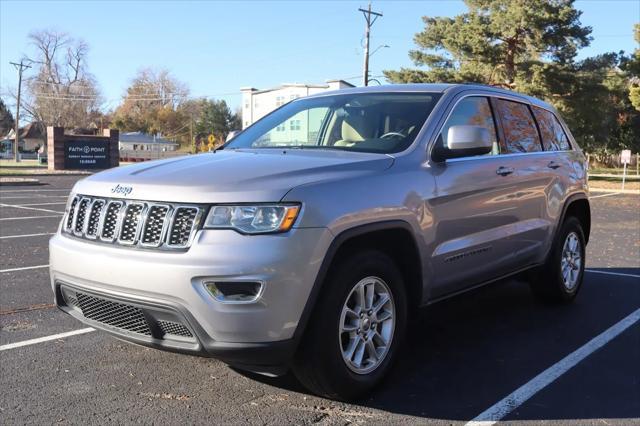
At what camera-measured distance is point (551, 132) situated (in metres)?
5.92

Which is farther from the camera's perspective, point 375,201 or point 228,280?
point 375,201

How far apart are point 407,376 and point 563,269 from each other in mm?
2602

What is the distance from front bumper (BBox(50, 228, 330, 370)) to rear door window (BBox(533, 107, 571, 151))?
134 inches

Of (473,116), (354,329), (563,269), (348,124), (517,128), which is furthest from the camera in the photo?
(563,269)

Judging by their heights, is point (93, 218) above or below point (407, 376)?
above

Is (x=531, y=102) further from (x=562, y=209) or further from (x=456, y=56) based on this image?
(x=456, y=56)

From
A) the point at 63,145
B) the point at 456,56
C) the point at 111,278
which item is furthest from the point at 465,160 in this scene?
the point at 63,145

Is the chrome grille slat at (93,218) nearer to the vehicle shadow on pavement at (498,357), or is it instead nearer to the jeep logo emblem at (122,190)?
the jeep logo emblem at (122,190)

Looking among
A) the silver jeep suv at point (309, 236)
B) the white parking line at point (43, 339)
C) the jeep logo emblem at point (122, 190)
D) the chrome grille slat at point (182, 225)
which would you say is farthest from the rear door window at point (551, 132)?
the white parking line at point (43, 339)

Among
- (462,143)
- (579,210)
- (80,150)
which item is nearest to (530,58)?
(80,150)

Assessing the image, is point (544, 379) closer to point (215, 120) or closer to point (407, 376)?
point (407, 376)

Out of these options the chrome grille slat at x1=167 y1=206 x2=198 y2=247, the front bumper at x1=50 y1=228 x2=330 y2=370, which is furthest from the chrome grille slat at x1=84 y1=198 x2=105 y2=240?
the chrome grille slat at x1=167 y1=206 x2=198 y2=247

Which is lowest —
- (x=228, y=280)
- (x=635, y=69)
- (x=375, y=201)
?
(x=228, y=280)

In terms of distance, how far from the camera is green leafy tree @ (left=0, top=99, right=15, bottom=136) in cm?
10436
